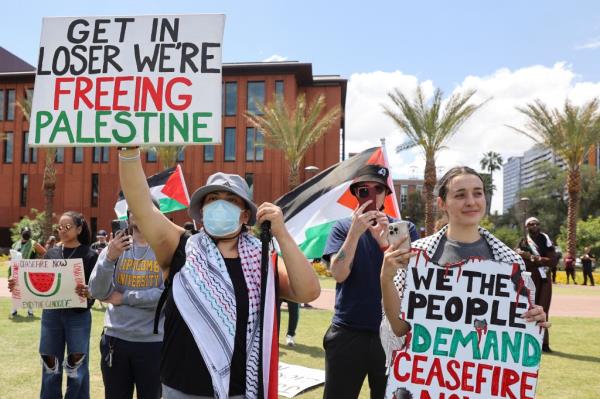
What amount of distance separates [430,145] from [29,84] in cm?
3529

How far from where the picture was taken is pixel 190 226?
43.3 feet

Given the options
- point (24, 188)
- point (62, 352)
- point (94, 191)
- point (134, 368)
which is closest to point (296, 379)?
point (62, 352)

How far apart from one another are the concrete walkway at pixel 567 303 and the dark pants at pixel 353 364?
296 inches

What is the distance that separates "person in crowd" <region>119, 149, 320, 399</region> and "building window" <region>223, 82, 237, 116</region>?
39.0 m

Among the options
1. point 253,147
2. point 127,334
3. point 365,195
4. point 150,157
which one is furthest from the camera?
point 150,157

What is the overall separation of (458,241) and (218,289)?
1281mm

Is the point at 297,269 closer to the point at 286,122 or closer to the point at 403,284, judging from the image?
the point at 403,284

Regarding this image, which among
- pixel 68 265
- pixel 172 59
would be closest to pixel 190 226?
pixel 68 265

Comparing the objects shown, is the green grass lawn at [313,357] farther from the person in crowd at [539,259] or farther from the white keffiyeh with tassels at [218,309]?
the white keffiyeh with tassels at [218,309]

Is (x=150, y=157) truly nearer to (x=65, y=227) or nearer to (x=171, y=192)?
(x=171, y=192)

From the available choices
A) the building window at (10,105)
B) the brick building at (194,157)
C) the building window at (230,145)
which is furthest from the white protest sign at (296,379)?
the building window at (10,105)

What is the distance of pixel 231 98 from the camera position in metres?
40.7

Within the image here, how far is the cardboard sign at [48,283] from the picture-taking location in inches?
179

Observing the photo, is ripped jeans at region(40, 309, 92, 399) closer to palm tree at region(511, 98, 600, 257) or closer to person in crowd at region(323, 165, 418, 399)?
person in crowd at region(323, 165, 418, 399)
